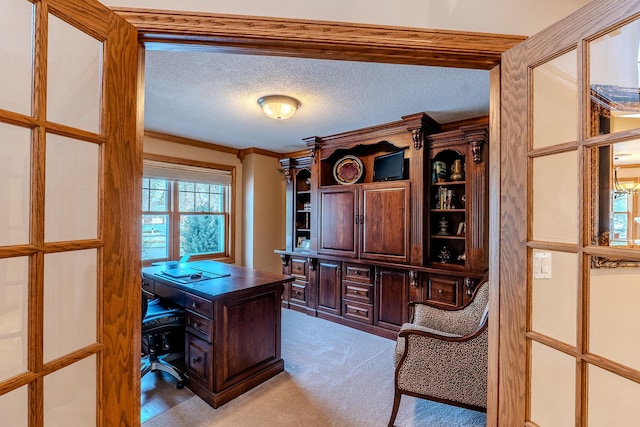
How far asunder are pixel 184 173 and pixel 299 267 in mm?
2117

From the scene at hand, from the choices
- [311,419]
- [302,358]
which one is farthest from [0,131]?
[302,358]

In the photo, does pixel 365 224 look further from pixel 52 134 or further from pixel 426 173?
pixel 52 134

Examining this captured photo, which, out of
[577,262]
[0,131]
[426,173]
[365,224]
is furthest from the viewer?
[365,224]

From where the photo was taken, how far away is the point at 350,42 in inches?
40.5

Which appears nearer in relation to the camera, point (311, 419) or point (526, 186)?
point (526, 186)

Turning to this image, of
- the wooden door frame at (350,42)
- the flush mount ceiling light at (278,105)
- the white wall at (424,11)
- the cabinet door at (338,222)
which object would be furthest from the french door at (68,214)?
the cabinet door at (338,222)

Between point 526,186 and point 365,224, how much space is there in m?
2.62

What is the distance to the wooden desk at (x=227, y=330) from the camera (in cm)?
216

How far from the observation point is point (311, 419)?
2.00m

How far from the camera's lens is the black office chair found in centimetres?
231

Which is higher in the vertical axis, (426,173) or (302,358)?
(426,173)

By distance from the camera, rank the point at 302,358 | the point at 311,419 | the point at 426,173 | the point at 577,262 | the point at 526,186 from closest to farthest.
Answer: the point at 577,262, the point at 526,186, the point at 311,419, the point at 302,358, the point at 426,173

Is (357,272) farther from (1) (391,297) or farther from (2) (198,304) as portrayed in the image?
(2) (198,304)

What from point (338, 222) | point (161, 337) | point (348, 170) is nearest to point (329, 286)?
point (338, 222)
